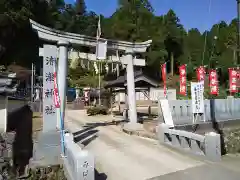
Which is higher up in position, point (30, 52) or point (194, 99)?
point (30, 52)

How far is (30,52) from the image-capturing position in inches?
1499

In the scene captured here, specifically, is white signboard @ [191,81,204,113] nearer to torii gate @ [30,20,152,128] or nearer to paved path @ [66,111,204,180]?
paved path @ [66,111,204,180]

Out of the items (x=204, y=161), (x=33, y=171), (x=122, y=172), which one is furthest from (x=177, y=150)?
(x=33, y=171)

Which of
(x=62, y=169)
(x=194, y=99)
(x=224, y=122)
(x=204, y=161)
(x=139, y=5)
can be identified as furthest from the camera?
(x=139, y=5)

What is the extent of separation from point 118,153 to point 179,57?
159 feet

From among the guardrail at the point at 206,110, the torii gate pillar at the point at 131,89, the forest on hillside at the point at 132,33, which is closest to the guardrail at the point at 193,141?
the guardrail at the point at 206,110

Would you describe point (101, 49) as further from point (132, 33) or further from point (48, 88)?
point (132, 33)

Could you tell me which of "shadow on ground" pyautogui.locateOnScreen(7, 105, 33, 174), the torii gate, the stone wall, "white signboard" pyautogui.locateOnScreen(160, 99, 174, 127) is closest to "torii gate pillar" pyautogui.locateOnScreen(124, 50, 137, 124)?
the torii gate

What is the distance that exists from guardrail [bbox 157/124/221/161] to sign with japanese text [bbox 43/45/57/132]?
14.7ft

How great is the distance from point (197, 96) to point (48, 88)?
6562 mm

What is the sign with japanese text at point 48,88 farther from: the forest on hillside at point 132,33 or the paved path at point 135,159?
the forest on hillside at point 132,33

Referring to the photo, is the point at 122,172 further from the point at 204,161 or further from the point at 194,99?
the point at 194,99

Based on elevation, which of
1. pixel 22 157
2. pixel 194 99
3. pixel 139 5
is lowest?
pixel 22 157

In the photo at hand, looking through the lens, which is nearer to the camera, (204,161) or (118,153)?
(204,161)
